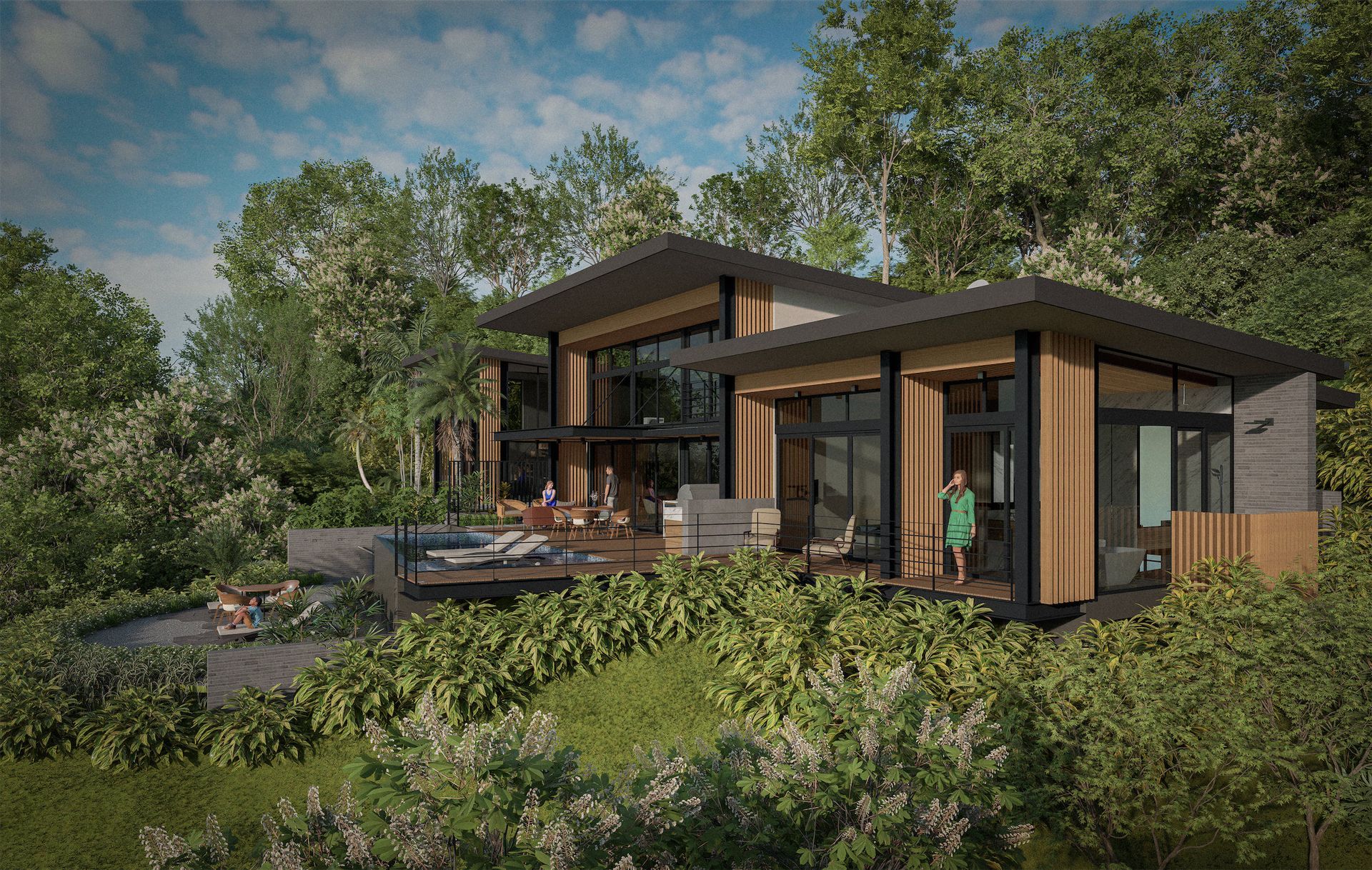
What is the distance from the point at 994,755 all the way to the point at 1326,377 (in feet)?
45.0

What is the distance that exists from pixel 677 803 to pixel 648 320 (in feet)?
51.4

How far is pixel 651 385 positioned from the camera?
65.6ft

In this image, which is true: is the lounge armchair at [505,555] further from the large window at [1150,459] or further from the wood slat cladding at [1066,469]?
the large window at [1150,459]

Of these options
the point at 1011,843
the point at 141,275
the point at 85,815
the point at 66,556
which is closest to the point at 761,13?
the point at 1011,843

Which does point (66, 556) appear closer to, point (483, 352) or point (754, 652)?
point (483, 352)

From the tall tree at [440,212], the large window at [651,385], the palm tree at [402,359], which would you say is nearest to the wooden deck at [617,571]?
the large window at [651,385]

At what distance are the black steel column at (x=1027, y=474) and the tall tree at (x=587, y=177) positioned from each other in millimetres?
35142

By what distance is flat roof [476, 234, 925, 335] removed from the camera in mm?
14781

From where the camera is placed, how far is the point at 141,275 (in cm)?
3008

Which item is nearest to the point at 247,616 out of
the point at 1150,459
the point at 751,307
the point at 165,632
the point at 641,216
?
the point at 165,632

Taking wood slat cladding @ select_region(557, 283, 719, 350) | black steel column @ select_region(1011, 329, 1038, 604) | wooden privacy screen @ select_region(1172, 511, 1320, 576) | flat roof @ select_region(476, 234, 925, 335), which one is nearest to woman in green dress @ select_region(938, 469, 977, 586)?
black steel column @ select_region(1011, 329, 1038, 604)

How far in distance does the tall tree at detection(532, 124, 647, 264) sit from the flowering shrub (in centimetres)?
4064

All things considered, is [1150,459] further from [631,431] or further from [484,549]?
[484,549]

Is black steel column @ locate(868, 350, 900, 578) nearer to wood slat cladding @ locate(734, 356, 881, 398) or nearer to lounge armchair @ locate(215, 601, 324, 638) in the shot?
wood slat cladding @ locate(734, 356, 881, 398)
